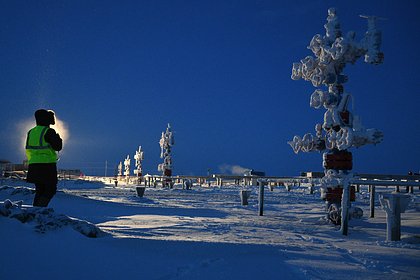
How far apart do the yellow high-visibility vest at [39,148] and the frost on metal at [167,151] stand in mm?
32865

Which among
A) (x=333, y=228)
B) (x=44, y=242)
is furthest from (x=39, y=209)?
(x=333, y=228)

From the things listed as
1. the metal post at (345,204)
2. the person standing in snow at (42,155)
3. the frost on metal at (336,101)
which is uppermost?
the frost on metal at (336,101)

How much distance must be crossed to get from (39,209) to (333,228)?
6.24 metres

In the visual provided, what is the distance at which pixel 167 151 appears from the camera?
130 ft

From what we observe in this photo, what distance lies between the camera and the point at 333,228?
8555mm

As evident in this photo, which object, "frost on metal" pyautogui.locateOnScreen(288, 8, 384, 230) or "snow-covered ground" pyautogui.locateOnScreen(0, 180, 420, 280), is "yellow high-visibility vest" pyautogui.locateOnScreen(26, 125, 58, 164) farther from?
"frost on metal" pyautogui.locateOnScreen(288, 8, 384, 230)

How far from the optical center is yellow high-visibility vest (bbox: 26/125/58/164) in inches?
227

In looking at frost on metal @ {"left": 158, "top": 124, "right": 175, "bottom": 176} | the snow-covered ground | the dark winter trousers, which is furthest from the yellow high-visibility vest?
frost on metal @ {"left": 158, "top": 124, "right": 175, "bottom": 176}

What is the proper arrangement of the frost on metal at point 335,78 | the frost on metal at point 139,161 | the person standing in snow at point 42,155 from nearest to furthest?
the person standing in snow at point 42,155, the frost on metal at point 335,78, the frost on metal at point 139,161

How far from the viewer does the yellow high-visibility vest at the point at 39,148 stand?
577 cm

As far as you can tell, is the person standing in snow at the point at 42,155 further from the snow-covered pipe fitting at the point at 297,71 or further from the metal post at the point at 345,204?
the snow-covered pipe fitting at the point at 297,71

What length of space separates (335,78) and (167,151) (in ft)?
101

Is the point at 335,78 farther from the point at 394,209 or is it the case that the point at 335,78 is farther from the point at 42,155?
the point at 42,155

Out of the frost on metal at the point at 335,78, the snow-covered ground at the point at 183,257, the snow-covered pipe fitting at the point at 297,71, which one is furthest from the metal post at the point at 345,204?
the snow-covered pipe fitting at the point at 297,71
